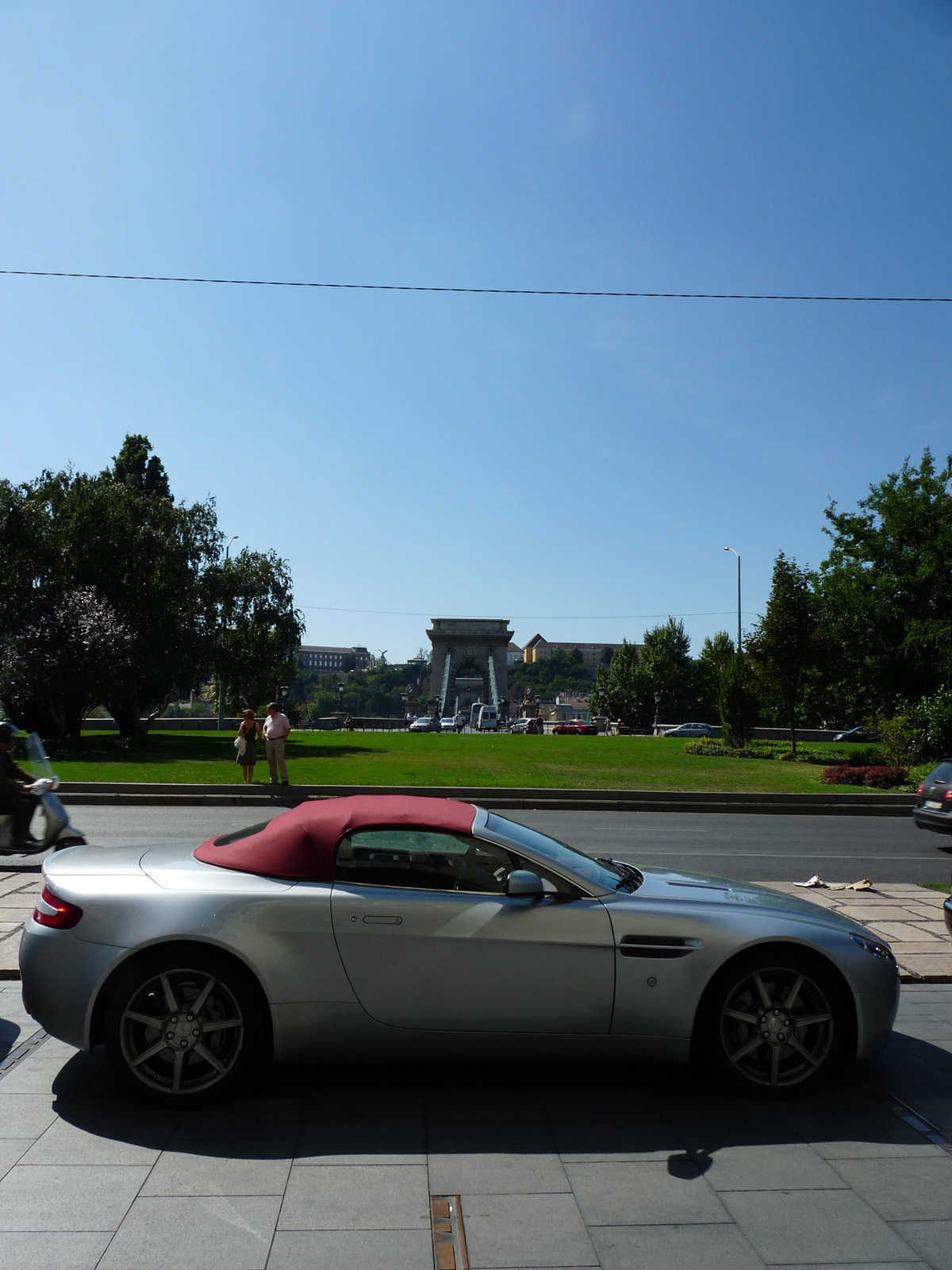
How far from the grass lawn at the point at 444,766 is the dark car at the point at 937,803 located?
Answer: 20.9 feet

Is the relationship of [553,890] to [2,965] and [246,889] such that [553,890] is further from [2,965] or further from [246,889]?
[2,965]

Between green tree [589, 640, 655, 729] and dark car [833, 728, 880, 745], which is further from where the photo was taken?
green tree [589, 640, 655, 729]

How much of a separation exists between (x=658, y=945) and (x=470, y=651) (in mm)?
127413

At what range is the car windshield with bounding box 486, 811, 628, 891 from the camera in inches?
180

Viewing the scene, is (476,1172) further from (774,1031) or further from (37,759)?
(37,759)

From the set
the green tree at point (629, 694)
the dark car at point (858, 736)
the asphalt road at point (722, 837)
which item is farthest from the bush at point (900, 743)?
the green tree at point (629, 694)

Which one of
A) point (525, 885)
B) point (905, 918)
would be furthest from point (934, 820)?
point (525, 885)

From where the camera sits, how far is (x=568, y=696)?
162m

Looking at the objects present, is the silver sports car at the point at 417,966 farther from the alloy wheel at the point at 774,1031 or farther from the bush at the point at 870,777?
the bush at the point at 870,777

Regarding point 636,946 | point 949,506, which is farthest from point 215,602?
point 636,946

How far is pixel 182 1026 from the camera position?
13.8ft

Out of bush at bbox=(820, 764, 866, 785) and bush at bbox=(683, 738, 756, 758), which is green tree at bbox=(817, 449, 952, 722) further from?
bush at bbox=(820, 764, 866, 785)

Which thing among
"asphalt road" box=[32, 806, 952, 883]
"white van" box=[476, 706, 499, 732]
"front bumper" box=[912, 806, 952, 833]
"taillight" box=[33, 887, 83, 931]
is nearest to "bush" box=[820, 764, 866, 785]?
"asphalt road" box=[32, 806, 952, 883]

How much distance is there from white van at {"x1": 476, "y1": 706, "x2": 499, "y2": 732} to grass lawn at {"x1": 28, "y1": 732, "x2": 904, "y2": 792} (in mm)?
44093
